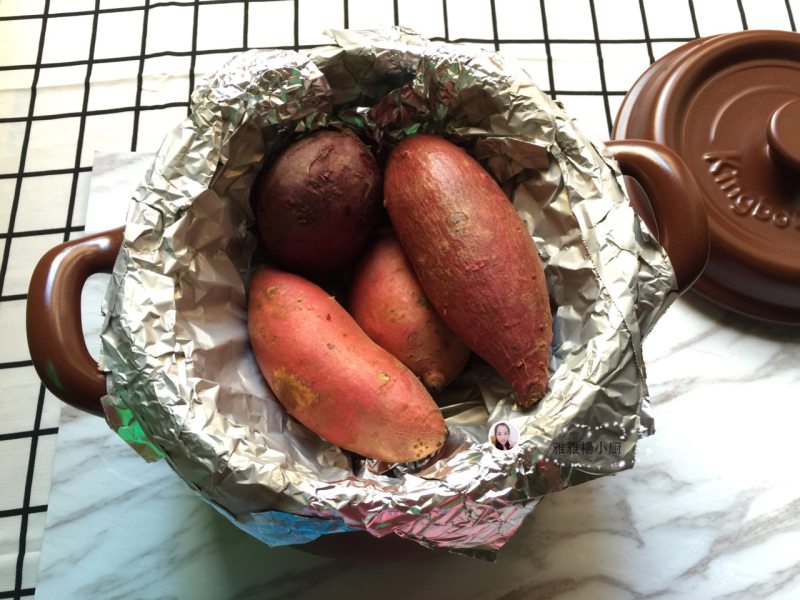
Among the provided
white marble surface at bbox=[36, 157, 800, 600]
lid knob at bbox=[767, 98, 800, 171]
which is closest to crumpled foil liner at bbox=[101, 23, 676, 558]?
white marble surface at bbox=[36, 157, 800, 600]

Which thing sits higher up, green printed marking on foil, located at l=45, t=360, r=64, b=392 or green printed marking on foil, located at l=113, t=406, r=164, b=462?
green printed marking on foil, located at l=45, t=360, r=64, b=392

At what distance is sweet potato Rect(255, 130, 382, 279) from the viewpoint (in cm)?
60

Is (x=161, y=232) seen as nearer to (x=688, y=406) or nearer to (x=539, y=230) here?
(x=539, y=230)

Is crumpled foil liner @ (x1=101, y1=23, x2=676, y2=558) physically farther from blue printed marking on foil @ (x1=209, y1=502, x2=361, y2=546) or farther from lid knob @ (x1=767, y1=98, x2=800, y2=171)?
lid knob @ (x1=767, y1=98, x2=800, y2=171)

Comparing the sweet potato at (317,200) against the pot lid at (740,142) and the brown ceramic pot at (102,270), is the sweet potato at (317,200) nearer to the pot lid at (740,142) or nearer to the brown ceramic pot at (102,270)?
the brown ceramic pot at (102,270)

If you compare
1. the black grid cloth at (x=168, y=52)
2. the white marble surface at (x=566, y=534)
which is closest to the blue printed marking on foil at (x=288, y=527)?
the white marble surface at (x=566, y=534)

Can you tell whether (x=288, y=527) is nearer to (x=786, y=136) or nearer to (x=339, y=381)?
(x=339, y=381)

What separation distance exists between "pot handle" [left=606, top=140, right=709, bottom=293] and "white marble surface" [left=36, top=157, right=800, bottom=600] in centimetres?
20

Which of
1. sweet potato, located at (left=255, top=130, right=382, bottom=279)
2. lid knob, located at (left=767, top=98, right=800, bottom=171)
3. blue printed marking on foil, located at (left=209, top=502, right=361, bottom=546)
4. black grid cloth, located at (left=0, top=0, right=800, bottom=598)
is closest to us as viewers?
blue printed marking on foil, located at (left=209, top=502, right=361, bottom=546)

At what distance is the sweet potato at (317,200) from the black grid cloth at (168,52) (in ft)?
0.94

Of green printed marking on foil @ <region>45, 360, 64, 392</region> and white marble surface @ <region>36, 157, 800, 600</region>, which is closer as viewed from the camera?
green printed marking on foil @ <region>45, 360, 64, 392</region>

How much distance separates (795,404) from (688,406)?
0.11m

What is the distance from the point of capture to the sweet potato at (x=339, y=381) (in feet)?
1.78

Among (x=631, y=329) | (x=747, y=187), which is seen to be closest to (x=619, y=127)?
(x=747, y=187)
